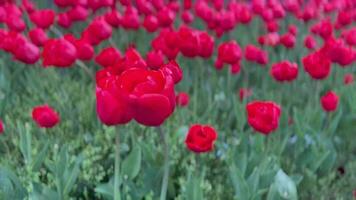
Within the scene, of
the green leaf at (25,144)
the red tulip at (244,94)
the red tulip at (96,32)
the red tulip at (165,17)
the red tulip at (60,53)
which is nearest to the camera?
the green leaf at (25,144)

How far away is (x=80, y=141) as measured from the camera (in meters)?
2.08

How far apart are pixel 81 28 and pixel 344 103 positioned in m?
1.53

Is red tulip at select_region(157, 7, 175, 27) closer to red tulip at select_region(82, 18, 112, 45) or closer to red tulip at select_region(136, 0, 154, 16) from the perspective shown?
red tulip at select_region(136, 0, 154, 16)

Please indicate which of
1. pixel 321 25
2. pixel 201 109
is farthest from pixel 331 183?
pixel 321 25

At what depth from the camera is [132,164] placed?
A: 5.74 ft

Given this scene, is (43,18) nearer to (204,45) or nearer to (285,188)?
(204,45)

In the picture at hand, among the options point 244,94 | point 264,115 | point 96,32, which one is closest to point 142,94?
point 264,115

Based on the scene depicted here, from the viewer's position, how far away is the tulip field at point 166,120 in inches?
61.6

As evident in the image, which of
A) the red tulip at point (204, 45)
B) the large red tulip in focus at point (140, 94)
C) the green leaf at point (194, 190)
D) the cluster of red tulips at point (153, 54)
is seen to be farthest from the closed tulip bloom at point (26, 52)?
the large red tulip in focus at point (140, 94)

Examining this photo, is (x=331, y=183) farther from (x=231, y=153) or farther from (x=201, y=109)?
(x=201, y=109)

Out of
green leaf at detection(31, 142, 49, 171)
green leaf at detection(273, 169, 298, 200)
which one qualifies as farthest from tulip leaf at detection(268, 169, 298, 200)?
green leaf at detection(31, 142, 49, 171)

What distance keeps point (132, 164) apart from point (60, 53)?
1.47 feet

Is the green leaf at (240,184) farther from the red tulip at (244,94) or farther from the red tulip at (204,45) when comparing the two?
the red tulip at (244,94)

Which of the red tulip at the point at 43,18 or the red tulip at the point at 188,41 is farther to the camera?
the red tulip at the point at 43,18
